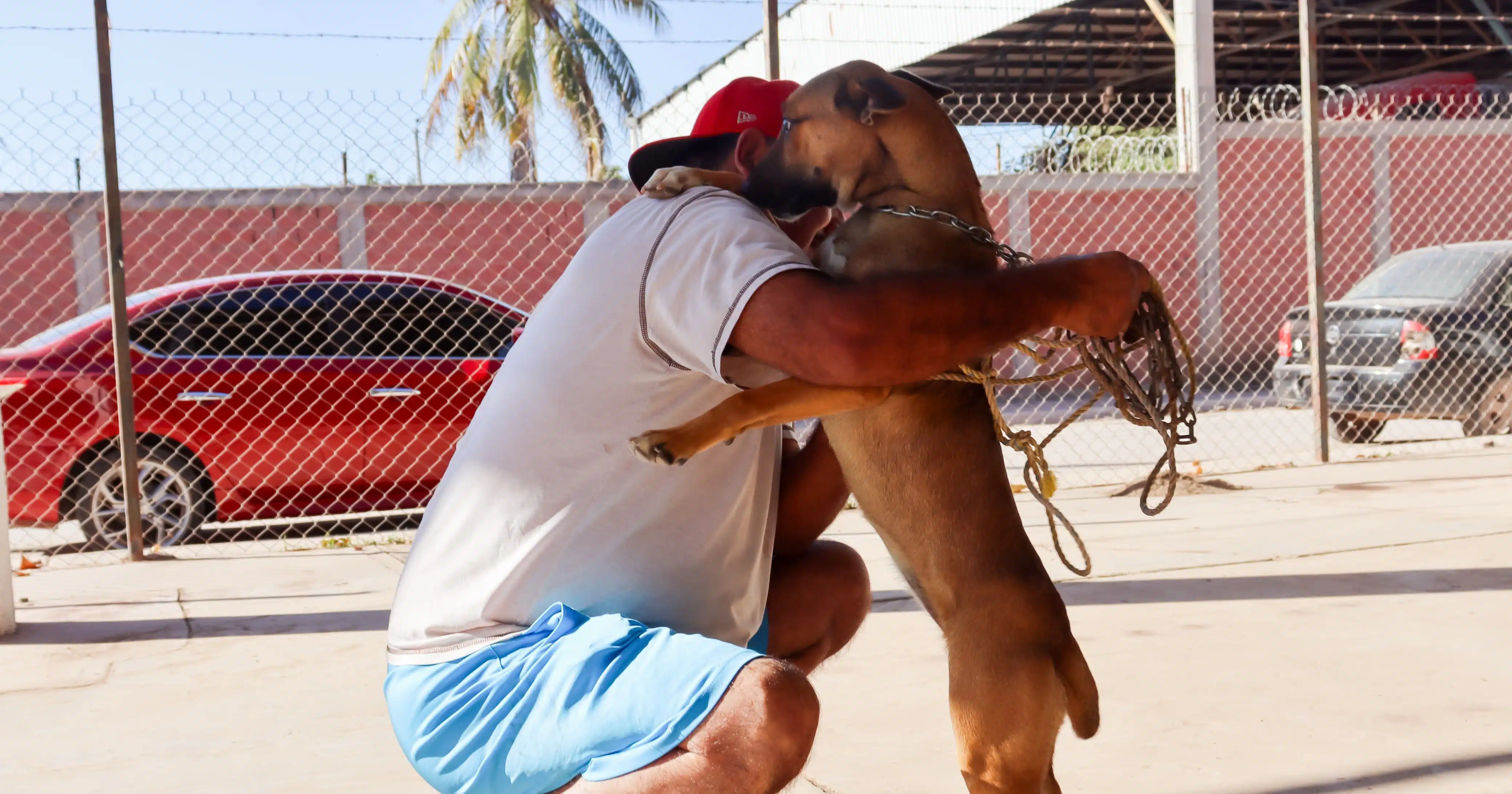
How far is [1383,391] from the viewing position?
8312 millimetres

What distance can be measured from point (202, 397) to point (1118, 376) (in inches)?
201

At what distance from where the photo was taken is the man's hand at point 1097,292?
1864 mm

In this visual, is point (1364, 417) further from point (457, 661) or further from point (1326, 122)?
point (1326, 122)

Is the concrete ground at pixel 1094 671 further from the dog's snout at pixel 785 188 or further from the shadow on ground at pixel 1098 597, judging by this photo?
the dog's snout at pixel 785 188

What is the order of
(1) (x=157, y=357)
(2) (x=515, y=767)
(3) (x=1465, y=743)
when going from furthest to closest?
1. (1) (x=157, y=357)
2. (3) (x=1465, y=743)
3. (2) (x=515, y=767)

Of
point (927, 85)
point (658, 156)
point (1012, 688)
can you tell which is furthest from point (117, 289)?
point (1012, 688)

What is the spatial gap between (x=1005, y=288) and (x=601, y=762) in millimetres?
822

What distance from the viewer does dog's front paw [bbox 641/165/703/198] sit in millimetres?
2051

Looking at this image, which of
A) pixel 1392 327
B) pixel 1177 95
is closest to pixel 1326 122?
pixel 1177 95

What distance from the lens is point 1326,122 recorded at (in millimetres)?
16734

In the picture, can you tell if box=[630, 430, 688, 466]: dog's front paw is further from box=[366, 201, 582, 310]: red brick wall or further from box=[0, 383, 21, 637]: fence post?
box=[366, 201, 582, 310]: red brick wall

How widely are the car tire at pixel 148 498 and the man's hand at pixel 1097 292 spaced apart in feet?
16.8

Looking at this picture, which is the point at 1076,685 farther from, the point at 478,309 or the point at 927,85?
the point at 478,309

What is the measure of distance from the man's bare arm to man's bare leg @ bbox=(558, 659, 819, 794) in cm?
42
